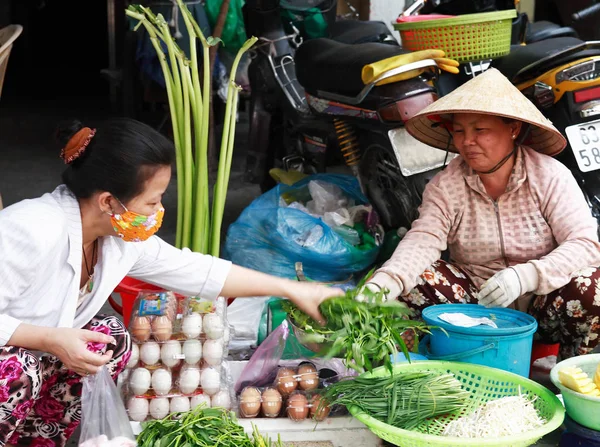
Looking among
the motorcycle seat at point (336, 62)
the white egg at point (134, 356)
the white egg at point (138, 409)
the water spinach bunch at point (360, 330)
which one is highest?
the motorcycle seat at point (336, 62)

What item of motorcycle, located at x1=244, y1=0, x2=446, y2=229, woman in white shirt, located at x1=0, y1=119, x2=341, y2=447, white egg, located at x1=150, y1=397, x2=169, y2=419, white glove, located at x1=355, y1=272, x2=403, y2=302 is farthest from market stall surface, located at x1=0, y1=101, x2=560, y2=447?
white glove, located at x1=355, y1=272, x2=403, y2=302

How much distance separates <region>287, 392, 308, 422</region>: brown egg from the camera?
8.26 feet

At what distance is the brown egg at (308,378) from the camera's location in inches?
103

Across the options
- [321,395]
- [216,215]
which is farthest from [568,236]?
[216,215]

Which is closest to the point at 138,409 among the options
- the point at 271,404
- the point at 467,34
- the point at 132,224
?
the point at 271,404

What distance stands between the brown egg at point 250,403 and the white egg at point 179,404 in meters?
0.17

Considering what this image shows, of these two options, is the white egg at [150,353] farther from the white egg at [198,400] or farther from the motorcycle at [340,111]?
the motorcycle at [340,111]

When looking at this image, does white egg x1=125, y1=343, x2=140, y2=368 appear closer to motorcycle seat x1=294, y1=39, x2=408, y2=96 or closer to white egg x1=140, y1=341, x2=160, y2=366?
white egg x1=140, y1=341, x2=160, y2=366

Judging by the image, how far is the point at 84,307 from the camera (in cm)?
233

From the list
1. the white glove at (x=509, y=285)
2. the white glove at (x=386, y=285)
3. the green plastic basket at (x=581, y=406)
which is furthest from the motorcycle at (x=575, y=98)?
the green plastic basket at (x=581, y=406)

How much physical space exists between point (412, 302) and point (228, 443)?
1.00m

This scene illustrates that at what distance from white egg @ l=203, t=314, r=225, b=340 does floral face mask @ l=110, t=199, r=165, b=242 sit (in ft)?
1.76

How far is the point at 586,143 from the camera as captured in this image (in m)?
3.38

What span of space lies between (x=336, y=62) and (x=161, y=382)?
1.83 m
